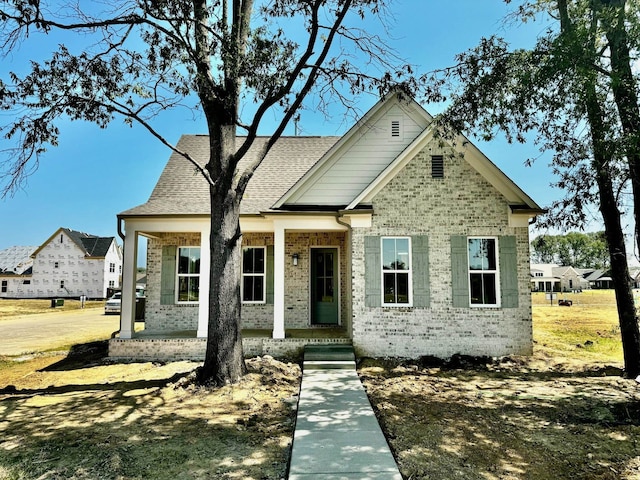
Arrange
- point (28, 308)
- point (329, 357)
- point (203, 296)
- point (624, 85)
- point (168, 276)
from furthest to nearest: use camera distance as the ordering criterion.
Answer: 1. point (28, 308)
2. point (168, 276)
3. point (203, 296)
4. point (329, 357)
5. point (624, 85)

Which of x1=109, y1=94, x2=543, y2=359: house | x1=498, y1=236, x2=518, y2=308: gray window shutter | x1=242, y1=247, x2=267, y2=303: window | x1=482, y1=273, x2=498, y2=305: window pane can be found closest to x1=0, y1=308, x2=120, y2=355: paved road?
x1=109, y1=94, x2=543, y2=359: house

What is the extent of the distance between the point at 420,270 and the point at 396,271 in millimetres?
587

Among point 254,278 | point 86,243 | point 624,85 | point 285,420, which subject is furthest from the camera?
point 86,243

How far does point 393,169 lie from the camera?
9.83 metres

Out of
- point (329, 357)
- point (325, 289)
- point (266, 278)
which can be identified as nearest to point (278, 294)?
point (266, 278)

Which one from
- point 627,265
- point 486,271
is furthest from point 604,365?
point 486,271

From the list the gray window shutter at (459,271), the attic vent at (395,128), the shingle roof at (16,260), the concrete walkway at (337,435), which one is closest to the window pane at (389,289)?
the gray window shutter at (459,271)

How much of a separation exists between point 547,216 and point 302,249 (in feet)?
21.5

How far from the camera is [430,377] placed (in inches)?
323

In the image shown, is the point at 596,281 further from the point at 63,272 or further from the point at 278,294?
the point at 63,272

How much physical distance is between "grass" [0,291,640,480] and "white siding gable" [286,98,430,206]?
4517 millimetres

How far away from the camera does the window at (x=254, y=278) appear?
39.1 ft

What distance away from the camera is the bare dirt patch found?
4.21 meters

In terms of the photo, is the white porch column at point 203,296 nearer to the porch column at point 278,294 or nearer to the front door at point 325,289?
the porch column at point 278,294
